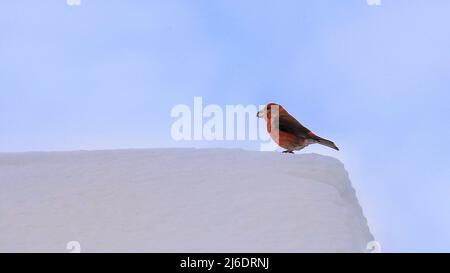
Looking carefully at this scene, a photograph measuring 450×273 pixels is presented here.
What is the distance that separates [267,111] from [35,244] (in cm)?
163

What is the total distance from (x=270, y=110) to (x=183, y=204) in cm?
122

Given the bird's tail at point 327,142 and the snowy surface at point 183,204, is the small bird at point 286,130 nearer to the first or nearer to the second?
the bird's tail at point 327,142

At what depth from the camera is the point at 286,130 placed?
341cm

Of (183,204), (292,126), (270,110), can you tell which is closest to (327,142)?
(292,126)

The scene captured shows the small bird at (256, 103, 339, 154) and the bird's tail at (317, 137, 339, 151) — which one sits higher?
the small bird at (256, 103, 339, 154)

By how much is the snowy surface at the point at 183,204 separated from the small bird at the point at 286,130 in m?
0.49

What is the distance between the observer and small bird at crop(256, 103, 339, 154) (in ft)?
11.0

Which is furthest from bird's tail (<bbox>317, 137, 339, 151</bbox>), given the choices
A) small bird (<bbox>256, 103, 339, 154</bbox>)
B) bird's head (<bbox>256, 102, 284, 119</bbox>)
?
bird's head (<bbox>256, 102, 284, 119</bbox>)

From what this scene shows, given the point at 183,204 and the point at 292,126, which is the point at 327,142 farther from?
the point at 183,204

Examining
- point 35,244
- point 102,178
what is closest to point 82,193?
point 102,178

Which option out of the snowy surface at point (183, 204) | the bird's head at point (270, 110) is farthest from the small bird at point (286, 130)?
the snowy surface at point (183, 204)

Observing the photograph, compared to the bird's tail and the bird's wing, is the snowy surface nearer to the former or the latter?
the bird's tail

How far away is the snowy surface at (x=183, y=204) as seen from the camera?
217 cm

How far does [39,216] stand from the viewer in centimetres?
247
